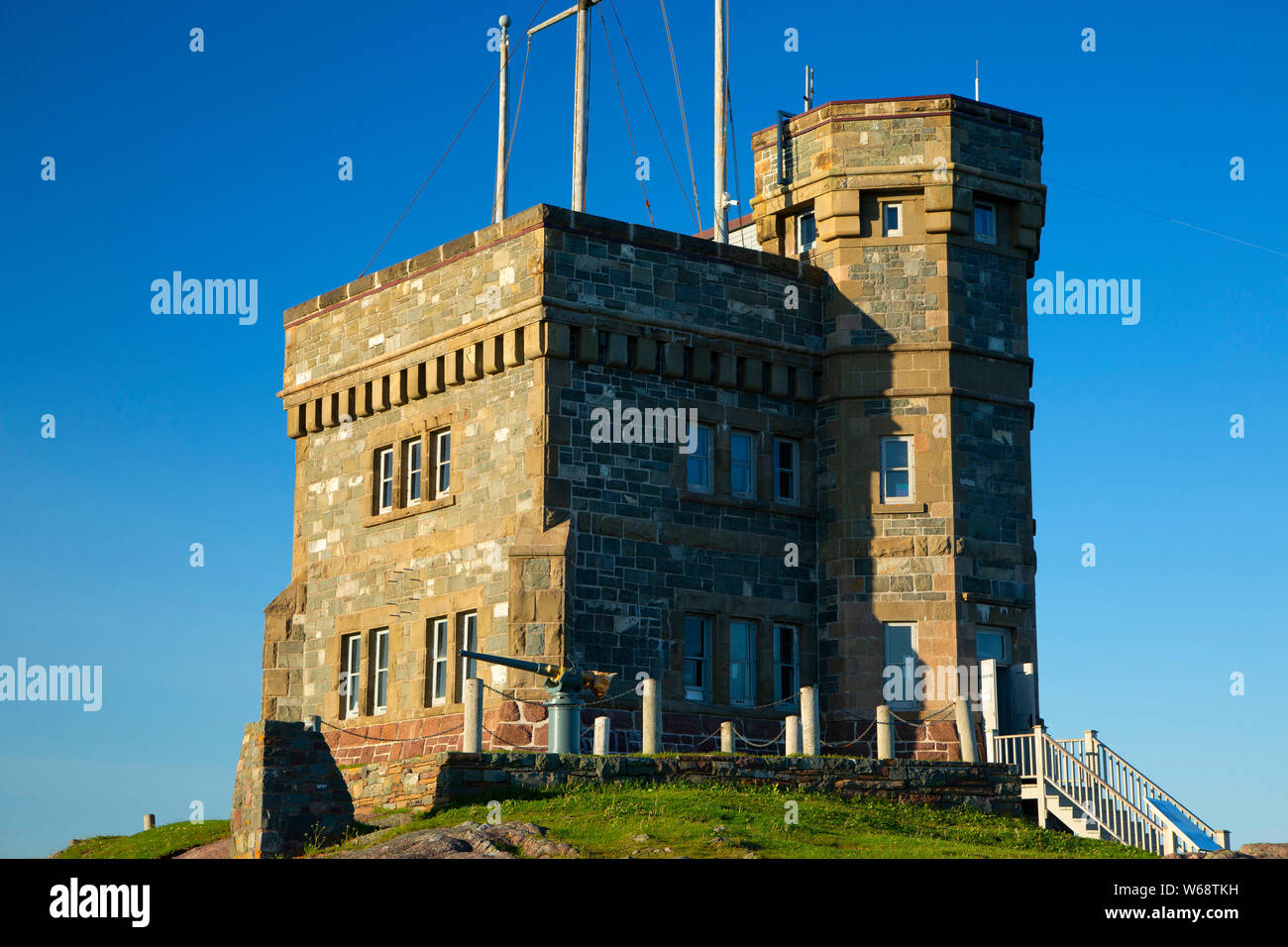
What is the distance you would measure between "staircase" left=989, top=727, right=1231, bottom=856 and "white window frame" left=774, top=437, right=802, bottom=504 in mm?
6065

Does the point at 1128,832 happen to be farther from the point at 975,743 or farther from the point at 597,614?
the point at 597,614

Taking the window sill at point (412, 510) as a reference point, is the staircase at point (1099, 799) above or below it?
below

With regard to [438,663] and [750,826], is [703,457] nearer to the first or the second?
[438,663]

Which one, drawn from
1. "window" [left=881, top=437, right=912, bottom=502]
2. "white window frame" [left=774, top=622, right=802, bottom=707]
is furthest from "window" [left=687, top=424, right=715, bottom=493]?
"window" [left=881, top=437, right=912, bottom=502]

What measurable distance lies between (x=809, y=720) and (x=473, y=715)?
18.1ft

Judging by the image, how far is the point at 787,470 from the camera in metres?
33.6

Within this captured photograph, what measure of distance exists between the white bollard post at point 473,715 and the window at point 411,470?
26.3 ft

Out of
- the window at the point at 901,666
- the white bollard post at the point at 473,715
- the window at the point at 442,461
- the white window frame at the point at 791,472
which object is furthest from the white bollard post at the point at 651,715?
the window at the point at 442,461

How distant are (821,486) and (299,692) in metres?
11.0

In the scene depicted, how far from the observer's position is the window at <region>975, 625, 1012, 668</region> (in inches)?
1276

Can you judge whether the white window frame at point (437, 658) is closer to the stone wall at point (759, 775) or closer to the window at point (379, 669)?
the window at point (379, 669)

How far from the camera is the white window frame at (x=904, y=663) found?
31625 mm

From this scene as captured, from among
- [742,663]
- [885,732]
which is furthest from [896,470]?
[885,732]
